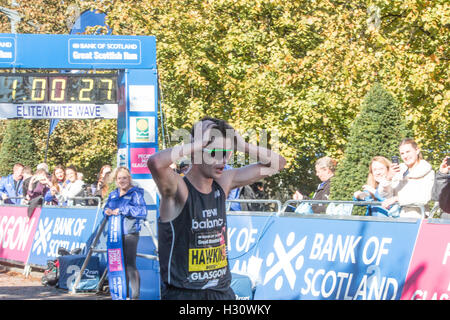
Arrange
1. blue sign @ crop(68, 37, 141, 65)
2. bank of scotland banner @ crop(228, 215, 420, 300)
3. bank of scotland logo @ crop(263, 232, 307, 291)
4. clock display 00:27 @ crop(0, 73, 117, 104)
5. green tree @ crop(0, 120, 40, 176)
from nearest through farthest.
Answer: bank of scotland banner @ crop(228, 215, 420, 300)
bank of scotland logo @ crop(263, 232, 307, 291)
blue sign @ crop(68, 37, 141, 65)
clock display 00:27 @ crop(0, 73, 117, 104)
green tree @ crop(0, 120, 40, 176)

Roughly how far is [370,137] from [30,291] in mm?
6700

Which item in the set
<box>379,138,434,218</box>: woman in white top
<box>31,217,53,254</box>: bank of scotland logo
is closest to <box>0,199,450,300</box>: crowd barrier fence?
<box>379,138,434,218</box>: woman in white top

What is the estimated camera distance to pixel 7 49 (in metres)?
11.8

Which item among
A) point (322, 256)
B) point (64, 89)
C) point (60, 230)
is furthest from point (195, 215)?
point (60, 230)

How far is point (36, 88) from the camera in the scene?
12.2 meters

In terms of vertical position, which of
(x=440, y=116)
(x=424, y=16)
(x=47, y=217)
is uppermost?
(x=424, y=16)

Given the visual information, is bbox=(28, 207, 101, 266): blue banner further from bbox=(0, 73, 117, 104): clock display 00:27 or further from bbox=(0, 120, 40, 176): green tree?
bbox=(0, 120, 40, 176): green tree

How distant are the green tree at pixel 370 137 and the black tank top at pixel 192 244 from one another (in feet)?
29.3

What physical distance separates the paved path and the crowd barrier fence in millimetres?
766

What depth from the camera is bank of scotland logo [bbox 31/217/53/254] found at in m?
15.0

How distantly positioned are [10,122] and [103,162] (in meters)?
5.18
